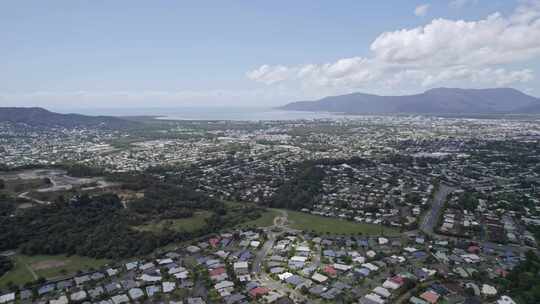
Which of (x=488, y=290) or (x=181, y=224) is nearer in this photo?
(x=488, y=290)

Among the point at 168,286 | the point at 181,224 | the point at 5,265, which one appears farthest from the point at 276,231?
the point at 5,265

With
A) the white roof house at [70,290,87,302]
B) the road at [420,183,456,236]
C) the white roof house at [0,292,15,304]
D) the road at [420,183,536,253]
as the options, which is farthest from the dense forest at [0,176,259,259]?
the road at [420,183,536,253]

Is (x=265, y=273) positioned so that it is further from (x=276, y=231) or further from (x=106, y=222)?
(x=106, y=222)

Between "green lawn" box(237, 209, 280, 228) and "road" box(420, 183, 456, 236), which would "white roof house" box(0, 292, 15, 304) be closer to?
"green lawn" box(237, 209, 280, 228)

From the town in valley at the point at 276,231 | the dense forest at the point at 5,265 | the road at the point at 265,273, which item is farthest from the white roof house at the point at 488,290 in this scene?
the dense forest at the point at 5,265

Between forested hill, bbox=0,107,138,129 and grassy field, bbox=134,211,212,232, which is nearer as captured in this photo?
grassy field, bbox=134,211,212,232

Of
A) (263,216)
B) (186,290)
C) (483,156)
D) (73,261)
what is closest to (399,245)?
(263,216)
